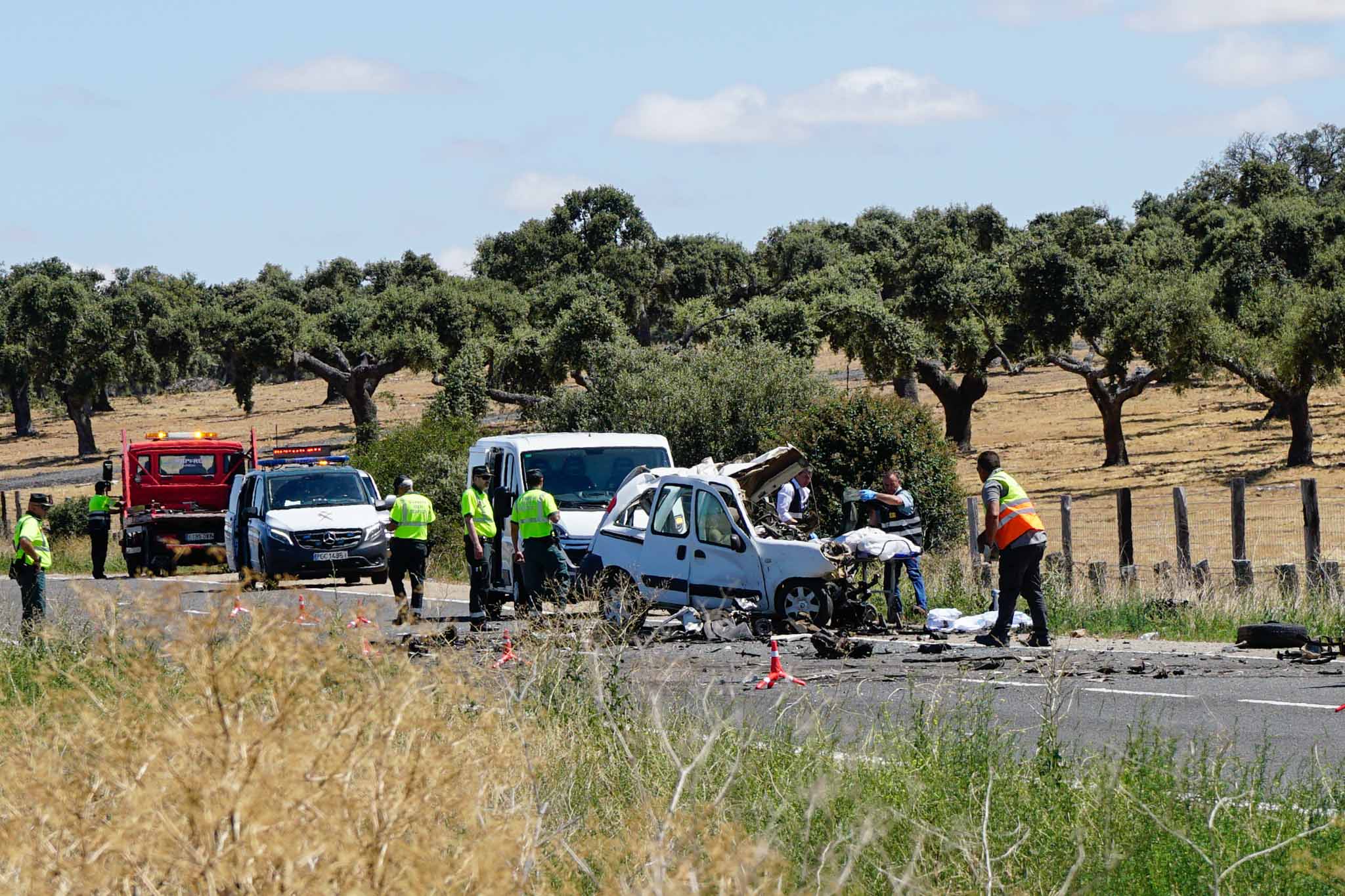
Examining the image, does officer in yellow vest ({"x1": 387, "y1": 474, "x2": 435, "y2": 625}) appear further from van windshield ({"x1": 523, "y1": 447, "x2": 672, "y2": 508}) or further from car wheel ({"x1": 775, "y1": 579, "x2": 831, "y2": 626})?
car wheel ({"x1": 775, "y1": 579, "x2": 831, "y2": 626})

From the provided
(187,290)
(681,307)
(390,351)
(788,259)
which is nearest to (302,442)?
(390,351)

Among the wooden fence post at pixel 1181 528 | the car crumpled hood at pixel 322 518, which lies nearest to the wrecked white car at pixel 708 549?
the wooden fence post at pixel 1181 528

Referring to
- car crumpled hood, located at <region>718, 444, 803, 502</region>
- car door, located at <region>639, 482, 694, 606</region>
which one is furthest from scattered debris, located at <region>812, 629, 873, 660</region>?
car crumpled hood, located at <region>718, 444, 803, 502</region>

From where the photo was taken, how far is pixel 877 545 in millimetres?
15242

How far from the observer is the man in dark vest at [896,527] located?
15820 mm

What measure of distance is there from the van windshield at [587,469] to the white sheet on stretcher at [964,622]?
5237mm

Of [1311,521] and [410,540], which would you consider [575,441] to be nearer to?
[410,540]

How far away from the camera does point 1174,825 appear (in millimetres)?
6176

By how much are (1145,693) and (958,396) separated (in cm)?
3805

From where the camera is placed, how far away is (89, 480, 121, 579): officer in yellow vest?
27891mm

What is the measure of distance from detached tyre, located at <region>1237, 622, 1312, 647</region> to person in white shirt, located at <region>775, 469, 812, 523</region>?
4629 millimetres

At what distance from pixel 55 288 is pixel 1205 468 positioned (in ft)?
150

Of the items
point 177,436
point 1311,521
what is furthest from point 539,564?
point 177,436

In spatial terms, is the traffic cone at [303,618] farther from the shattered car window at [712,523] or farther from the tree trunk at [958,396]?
Answer: the tree trunk at [958,396]
